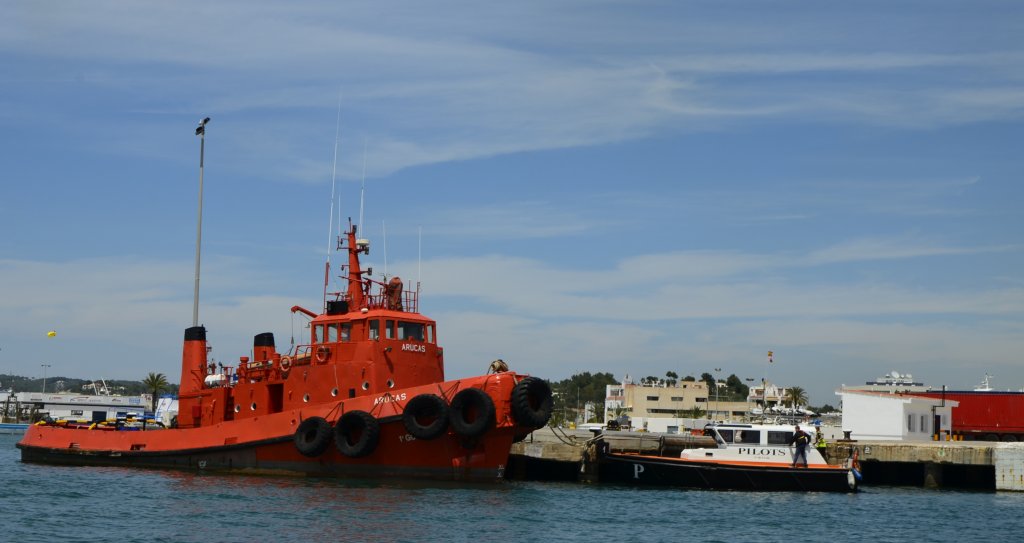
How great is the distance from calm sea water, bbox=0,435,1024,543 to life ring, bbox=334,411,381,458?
968 mm

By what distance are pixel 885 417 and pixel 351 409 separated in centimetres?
2358

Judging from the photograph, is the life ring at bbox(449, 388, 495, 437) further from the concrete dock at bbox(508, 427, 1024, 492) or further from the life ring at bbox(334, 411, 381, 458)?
the concrete dock at bbox(508, 427, 1024, 492)

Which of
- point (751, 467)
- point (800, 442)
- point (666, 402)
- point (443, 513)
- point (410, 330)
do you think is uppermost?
point (410, 330)

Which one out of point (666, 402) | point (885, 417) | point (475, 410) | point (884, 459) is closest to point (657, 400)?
point (666, 402)

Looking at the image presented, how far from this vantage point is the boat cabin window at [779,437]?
32.8 meters

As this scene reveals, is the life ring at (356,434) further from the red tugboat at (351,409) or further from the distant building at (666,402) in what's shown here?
the distant building at (666,402)

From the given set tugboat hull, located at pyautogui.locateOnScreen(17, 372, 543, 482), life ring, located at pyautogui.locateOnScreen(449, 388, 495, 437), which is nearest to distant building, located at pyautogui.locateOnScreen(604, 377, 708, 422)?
tugboat hull, located at pyautogui.locateOnScreen(17, 372, 543, 482)

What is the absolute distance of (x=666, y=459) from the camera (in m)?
33.5

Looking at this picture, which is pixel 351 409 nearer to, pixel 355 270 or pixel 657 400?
pixel 355 270

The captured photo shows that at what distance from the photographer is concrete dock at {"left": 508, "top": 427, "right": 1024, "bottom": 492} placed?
35.9m

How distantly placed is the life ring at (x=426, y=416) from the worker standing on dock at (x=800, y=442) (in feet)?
34.7

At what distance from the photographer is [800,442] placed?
107 feet

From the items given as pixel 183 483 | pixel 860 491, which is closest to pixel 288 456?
pixel 183 483

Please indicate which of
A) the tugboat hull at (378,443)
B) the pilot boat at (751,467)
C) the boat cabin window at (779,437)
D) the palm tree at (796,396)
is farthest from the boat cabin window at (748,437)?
the palm tree at (796,396)
